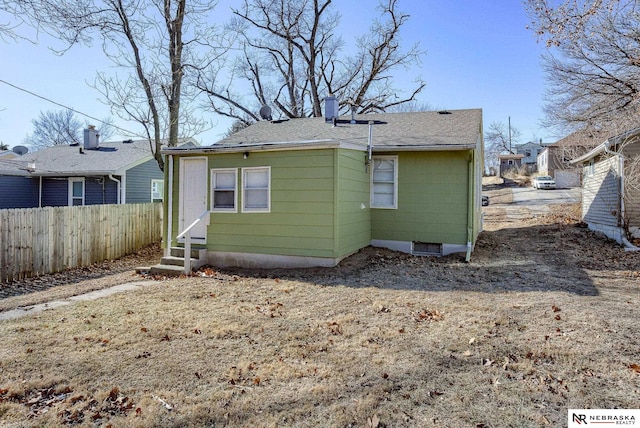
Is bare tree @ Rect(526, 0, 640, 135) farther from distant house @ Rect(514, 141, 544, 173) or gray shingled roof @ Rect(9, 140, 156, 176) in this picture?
distant house @ Rect(514, 141, 544, 173)

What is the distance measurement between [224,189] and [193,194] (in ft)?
2.93

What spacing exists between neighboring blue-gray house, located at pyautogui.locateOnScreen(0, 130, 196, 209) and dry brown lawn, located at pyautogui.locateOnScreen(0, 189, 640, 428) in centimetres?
1138

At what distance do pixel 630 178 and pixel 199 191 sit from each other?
11.7 meters

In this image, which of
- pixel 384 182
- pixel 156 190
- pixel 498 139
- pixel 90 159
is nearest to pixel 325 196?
pixel 384 182

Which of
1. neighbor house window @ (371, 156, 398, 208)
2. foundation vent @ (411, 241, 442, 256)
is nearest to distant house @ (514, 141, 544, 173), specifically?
neighbor house window @ (371, 156, 398, 208)

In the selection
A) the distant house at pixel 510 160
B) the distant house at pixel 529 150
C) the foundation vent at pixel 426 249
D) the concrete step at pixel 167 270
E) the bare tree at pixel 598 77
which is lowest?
Answer: the concrete step at pixel 167 270

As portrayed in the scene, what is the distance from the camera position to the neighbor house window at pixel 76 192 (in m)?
17.2

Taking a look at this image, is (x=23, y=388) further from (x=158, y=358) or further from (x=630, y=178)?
(x=630, y=178)

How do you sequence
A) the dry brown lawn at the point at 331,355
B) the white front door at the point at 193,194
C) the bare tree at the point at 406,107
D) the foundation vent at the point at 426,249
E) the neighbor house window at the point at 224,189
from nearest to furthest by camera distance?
the dry brown lawn at the point at 331,355 < the neighbor house window at the point at 224,189 < the white front door at the point at 193,194 < the foundation vent at the point at 426,249 < the bare tree at the point at 406,107

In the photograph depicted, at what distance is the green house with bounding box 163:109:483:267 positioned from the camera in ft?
27.5

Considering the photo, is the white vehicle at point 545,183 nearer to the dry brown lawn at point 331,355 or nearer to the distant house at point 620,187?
the distant house at point 620,187

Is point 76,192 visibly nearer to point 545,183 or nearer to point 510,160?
point 545,183

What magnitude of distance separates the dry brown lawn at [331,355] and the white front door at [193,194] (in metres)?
2.33

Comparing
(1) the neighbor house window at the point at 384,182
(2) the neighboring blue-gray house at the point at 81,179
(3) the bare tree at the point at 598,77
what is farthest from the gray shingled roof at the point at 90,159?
(3) the bare tree at the point at 598,77
